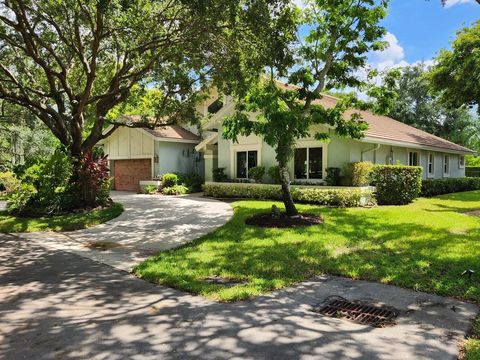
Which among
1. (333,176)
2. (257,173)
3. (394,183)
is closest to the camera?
(394,183)

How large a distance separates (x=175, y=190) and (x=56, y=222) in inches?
388

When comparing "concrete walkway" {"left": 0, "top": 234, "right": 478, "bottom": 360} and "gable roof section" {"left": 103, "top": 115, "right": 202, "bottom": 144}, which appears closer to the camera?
"concrete walkway" {"left": 0, "top": 234, "right": 478, "bottom": 360}

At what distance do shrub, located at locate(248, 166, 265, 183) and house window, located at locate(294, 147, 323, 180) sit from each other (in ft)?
5.50

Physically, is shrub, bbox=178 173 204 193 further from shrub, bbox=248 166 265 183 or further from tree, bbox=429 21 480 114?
tree, bbox=429 21 480 114

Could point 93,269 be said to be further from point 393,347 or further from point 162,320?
point 393,347

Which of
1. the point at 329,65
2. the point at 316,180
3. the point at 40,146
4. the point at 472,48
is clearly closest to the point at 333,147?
the point at 316,180

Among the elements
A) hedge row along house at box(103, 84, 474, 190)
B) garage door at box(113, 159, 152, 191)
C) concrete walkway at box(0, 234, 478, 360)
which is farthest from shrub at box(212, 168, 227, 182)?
concrete walkway at box(0, 234, 478, 360)

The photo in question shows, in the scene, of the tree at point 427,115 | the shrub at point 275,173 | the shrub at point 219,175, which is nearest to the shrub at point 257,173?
the shrub at point 275,173

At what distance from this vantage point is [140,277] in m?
6.93

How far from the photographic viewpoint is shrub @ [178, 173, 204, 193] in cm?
2348

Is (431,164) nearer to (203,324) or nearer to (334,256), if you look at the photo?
(334,256)

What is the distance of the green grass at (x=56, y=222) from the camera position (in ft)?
39.6

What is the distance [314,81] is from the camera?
12250 mm

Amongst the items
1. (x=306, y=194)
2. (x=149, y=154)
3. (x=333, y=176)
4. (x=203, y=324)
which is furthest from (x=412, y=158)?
(x=203, y=324)
